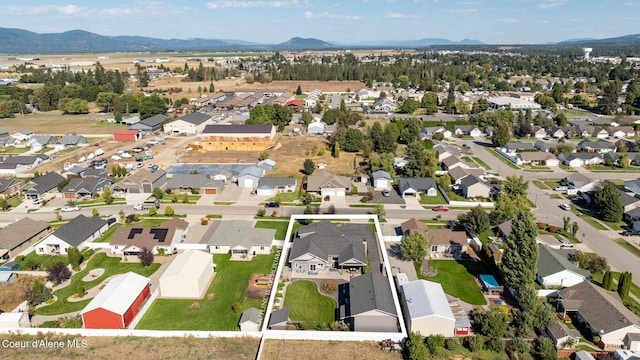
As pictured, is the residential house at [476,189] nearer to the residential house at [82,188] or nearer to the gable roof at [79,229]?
the gable roof at [79,229]

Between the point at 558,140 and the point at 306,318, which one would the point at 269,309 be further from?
the point at 558,140

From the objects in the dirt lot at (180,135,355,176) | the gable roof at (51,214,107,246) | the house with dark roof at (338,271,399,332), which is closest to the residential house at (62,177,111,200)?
the gable roof at (51,214,107,246)

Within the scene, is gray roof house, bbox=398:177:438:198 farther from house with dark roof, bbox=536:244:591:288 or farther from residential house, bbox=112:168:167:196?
residential house, bbox=112:168:167:196

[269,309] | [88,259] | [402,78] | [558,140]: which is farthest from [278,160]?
[402,78]

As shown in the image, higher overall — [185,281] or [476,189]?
[476,189]

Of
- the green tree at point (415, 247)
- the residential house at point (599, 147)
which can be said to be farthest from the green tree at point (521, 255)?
the residential house at point (599, 147)

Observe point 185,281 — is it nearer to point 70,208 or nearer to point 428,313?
point 428,313

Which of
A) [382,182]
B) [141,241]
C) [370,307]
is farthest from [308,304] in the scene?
[382,182]
